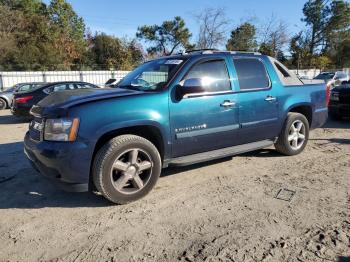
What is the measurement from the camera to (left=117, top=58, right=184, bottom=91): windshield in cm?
458

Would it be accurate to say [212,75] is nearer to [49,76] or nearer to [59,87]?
[59,87]

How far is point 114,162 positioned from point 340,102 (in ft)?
26.2

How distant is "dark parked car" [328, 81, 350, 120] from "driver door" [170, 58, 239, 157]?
236 inches

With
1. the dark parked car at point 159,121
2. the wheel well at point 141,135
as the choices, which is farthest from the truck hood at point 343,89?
the wheel well at point 141,135

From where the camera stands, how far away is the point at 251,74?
5.28m

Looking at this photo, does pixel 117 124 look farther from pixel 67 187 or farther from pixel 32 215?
pixel 32 215

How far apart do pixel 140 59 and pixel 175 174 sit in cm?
4045

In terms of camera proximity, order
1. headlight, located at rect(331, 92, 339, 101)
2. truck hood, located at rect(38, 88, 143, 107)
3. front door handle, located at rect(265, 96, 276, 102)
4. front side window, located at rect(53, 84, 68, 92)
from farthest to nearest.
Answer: front side window, located at rect(53, 84, 68, 92) < headlight, located at rect(331, 92, 339, 101) < front door handle, located at rect(265, 96, 276, 102) < truck hood, located at rect(38, 88, 143, 107)

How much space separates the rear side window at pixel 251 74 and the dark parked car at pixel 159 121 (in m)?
→ 0.02

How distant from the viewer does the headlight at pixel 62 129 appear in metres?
3.72

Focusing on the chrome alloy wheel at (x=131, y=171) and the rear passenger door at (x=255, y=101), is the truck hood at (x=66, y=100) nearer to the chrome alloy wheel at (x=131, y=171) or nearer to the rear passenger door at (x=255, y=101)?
the chrome alloy wheel at (x=131, y=171)

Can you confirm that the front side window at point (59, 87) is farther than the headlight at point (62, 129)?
Yes

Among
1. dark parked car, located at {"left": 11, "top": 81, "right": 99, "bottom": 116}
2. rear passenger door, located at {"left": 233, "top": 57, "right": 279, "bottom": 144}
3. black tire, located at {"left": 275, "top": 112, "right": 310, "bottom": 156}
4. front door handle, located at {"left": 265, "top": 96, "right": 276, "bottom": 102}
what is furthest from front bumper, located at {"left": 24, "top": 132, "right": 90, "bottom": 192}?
dark parked car, located at {"left": 11, "top": 81, "right": 99, "bottom": 116}

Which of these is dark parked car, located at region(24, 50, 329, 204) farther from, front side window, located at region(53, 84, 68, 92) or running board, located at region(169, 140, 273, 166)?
front side window, located at region(53, 84, 68, 92)
